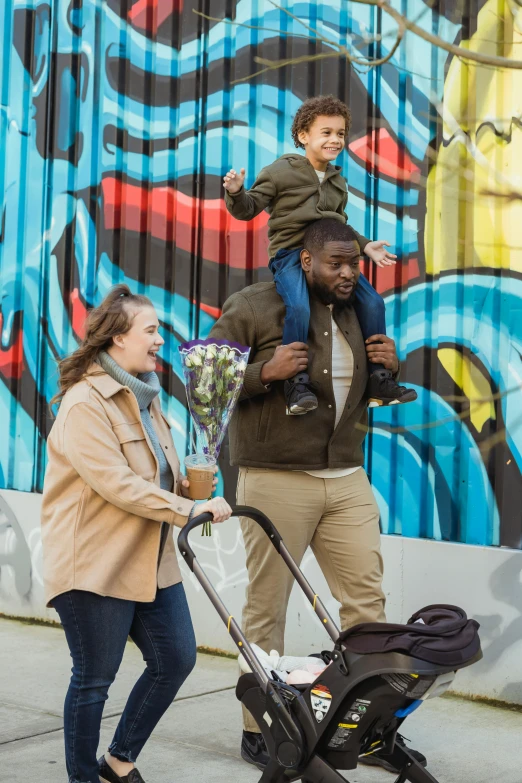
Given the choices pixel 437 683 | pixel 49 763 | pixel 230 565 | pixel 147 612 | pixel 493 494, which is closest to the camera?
pixel 437 683

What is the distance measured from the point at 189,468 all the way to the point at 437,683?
1287 millimetres

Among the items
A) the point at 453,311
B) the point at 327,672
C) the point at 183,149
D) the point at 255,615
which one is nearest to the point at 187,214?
the point at 183,149


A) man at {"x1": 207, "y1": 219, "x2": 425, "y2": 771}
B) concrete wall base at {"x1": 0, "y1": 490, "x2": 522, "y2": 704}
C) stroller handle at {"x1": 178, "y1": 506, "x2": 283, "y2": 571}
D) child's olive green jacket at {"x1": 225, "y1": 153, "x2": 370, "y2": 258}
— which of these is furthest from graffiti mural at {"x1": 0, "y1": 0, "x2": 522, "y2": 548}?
stroller handle at {"x1": 178, "y1": 506, "x2": 283, "y2": 571}

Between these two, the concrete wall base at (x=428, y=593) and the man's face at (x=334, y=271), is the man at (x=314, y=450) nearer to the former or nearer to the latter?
the man's face at (x=334, y=271)

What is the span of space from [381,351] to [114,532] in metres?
1.46

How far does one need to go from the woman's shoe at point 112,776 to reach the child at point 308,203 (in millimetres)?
1818

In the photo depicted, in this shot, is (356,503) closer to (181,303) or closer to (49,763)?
(49,763)

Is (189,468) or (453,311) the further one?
(453,311)

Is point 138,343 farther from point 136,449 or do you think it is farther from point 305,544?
point 305,544

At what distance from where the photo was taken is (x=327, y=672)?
11.7ft

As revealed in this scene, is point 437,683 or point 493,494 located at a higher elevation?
point 493,494

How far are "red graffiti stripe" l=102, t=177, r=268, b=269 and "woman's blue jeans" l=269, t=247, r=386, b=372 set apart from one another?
1699 mm

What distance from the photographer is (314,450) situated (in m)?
4.71

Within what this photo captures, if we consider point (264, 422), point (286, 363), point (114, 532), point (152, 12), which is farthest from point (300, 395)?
point (152, 12)
